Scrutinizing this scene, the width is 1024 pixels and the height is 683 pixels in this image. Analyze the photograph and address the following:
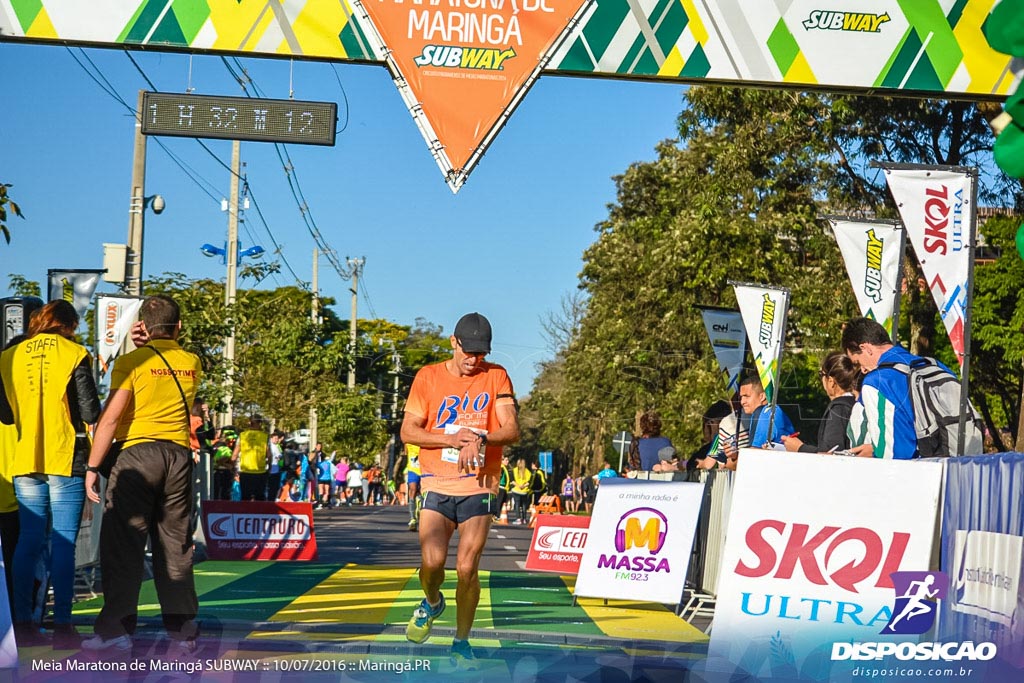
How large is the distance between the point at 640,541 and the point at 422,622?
13.8ft

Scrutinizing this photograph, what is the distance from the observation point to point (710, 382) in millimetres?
32062

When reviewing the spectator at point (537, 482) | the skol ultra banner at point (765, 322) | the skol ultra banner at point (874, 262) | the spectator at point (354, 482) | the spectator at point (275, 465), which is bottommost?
the spectator at point (354, 482)

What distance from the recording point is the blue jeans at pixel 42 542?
27.9ft

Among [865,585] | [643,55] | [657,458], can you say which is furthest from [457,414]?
[657,458]

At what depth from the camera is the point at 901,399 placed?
8.66 meters

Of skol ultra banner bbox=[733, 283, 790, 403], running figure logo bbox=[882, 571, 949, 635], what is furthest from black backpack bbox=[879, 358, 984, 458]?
skol ultra banner bbox=[733, 283, 790, 403]

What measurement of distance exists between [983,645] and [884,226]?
9.97 m

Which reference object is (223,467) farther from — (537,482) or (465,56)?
(537,482)

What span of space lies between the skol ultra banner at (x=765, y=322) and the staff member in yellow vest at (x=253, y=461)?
28.1ft

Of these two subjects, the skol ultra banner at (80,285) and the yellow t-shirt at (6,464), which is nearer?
the yellow t-shirt at (6,464)

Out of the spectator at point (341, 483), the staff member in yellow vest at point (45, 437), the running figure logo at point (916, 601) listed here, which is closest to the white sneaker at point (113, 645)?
the staff member in yellow vest at point (45, 437)

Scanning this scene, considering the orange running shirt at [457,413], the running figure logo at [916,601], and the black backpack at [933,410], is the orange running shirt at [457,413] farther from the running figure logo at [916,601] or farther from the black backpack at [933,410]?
the black backpack at [933,410]

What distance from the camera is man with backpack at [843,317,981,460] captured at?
8.53m

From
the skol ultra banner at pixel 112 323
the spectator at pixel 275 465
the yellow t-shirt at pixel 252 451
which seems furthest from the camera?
the spectator at pixel 275 465
